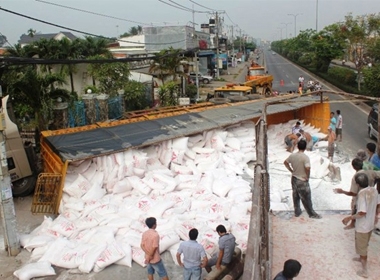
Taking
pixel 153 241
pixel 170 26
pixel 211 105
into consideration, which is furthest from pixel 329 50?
pixel 153 241

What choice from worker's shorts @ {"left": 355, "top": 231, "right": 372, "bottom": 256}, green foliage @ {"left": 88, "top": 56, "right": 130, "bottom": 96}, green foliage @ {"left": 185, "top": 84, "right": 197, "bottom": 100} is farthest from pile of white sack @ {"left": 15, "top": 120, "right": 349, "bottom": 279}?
green foliage @ {"left": 185, "top": 84, "right": 197, "bottom": 100}

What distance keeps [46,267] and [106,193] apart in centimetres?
249

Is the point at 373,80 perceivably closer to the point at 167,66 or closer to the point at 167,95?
the point at 167,95

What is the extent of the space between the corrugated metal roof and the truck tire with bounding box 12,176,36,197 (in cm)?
124

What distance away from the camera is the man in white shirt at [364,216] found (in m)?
4.95

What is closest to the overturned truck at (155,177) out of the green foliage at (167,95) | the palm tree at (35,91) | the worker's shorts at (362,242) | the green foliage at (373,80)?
the worker's shorts at (362,242)

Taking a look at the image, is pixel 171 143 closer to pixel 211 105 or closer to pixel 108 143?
pixel 108 143

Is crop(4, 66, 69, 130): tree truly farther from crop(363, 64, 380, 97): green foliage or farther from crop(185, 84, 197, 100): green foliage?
crop(363, 64, 380, 97): green foliage

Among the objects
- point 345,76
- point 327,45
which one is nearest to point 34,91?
point 345,76

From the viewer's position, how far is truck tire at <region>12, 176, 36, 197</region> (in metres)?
9.48

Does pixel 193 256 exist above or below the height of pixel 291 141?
above

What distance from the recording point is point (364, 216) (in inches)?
196

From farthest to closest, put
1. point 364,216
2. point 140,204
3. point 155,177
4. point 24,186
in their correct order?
point 24,186 < point 155,177 < point 140,204 < point 364,216

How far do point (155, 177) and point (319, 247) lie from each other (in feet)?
13.9
